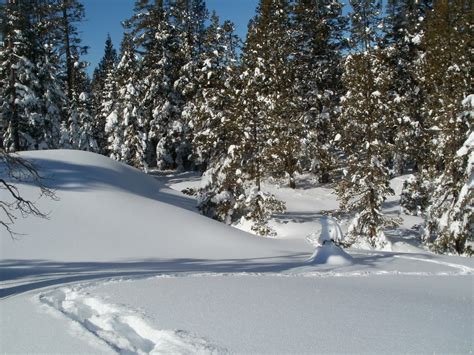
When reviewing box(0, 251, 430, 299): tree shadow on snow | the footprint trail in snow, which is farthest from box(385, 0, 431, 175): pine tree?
the footprint trail in snow

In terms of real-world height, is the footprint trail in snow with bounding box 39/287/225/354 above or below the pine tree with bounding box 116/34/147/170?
below

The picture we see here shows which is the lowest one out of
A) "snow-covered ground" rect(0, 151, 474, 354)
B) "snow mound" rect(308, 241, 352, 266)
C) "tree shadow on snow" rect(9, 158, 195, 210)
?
"snow mound" rect(308, 241, 352, 266)

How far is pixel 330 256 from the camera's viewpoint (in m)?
13.1

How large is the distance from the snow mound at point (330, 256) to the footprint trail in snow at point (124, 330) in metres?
8.20

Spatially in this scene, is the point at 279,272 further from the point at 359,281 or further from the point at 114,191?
the point at 114,191

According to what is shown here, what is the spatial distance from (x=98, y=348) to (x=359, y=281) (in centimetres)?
678

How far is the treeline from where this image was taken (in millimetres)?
17469

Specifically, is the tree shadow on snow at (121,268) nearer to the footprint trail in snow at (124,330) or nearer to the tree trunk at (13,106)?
the footprint trail in snow at (124,330)

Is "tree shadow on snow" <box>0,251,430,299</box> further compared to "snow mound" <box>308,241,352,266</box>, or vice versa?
"snow mound" <box>308,241,352,266</box>

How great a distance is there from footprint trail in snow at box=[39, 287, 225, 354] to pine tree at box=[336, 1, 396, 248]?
1481 cm

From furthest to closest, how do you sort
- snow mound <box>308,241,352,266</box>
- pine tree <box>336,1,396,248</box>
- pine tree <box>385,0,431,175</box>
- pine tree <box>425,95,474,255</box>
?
pine tree <box>385,0,431,175</box>, pine tree <box>336,1,396,248</box>, pine tree <box>425,95,474,255</box>, snow mound <box>308,241,352,266</box>

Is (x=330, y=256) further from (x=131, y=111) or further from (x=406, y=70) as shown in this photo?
(x=131, y=111)

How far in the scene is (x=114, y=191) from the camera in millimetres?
16875

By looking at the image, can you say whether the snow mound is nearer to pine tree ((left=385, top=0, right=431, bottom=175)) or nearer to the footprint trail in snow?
the footprint trail in snow
